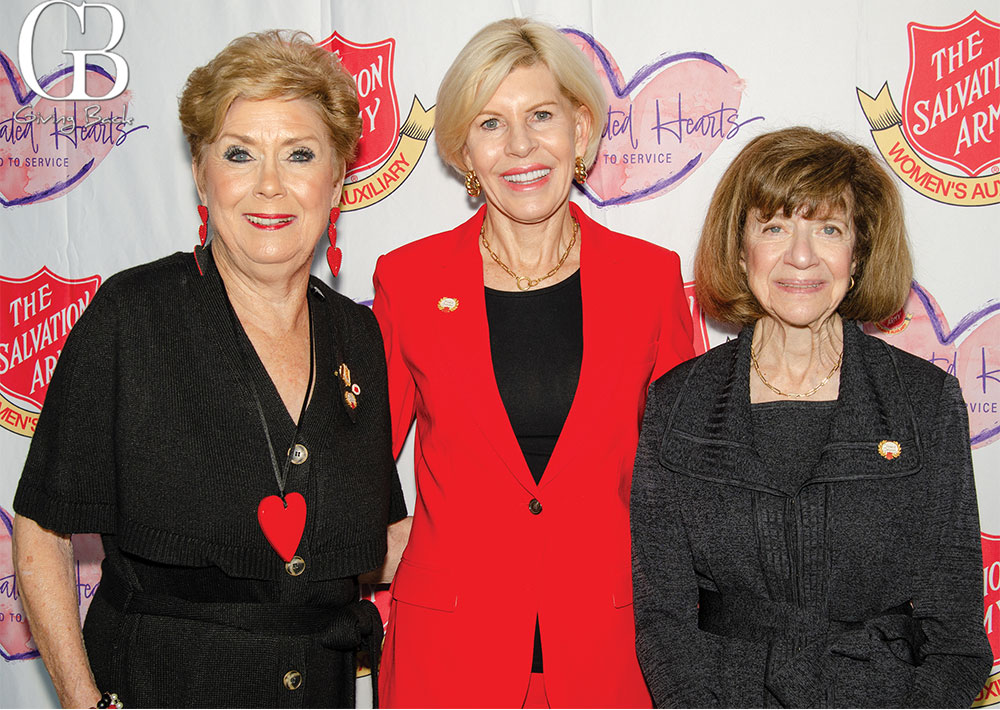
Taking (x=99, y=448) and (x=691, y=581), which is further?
(x=691, y=581)

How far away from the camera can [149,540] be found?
161 cm

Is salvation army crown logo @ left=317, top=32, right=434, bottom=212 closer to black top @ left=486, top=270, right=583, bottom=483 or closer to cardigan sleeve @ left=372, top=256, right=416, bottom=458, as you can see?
cardigan sleeve @ left=372, top=256, right=416, bottom=458

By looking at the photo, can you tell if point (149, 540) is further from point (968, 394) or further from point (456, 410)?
point (968, 394)

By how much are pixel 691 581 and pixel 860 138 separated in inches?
54.7

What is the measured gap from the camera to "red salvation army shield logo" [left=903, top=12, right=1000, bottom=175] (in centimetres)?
241

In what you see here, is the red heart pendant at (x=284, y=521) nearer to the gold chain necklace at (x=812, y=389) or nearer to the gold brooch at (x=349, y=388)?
the gold brooch at (x=349, y=388)

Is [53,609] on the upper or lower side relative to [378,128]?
lower

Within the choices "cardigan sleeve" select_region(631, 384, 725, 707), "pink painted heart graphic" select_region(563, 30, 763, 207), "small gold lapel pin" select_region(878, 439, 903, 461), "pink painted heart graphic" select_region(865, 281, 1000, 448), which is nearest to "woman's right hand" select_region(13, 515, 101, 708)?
"cardigan sleeve" select_region(631, 384, 725, 707)

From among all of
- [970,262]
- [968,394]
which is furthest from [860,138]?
[968,394]

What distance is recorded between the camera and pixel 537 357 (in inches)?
76.8

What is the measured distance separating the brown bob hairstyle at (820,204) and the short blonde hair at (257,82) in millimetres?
846

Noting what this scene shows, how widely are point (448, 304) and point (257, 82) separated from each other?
0.61m

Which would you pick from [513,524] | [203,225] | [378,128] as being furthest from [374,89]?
[513,524]

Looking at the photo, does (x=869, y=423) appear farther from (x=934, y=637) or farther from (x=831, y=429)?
(x=934, y=637)
